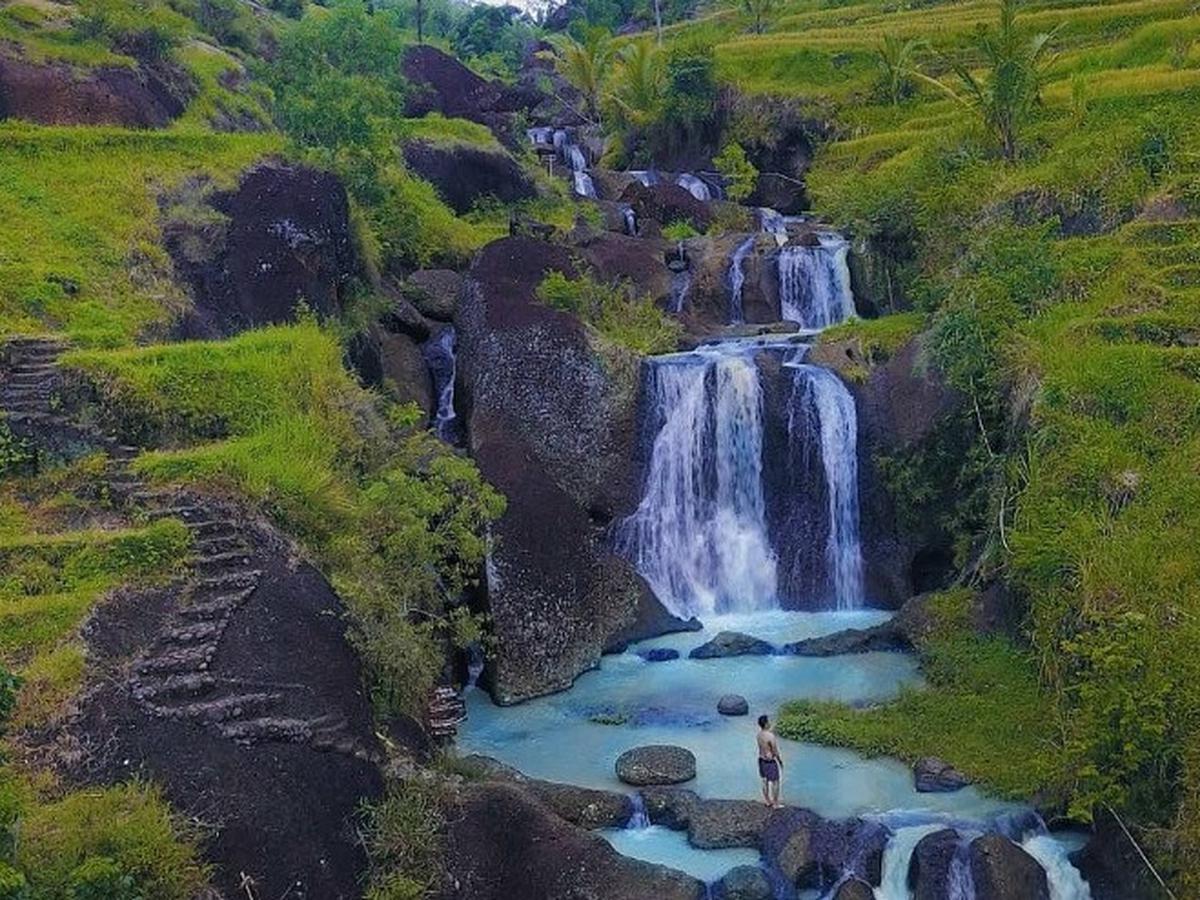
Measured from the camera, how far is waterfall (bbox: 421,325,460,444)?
2627 centimetres

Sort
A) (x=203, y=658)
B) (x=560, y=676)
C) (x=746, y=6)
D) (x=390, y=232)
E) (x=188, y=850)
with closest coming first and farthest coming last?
1. (x=188, y=850)
2. (x=203, y=658)
3. (x=560, y=676)
4. (x=390, y=232)
5. (x=746, y=6)

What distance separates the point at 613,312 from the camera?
92.1 ft

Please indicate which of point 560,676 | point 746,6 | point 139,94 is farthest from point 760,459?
point 746,6

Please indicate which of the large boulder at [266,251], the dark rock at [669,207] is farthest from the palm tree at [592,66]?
the large boulder at [266,251]

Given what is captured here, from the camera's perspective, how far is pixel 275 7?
186 feet

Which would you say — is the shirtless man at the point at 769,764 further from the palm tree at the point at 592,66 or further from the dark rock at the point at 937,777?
the palm tree at the point at 592,66

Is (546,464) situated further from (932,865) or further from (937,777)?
(932,865)

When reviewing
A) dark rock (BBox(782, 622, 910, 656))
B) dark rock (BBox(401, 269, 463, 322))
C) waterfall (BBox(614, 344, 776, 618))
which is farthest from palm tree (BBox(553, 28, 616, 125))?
dark rock (BBox(782, 622, 910, 656))

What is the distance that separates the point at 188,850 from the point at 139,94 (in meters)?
26.3

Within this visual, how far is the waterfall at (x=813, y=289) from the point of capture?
31312 mm

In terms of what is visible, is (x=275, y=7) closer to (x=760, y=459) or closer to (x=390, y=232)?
(x=390, y=232)

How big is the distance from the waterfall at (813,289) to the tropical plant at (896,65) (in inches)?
510

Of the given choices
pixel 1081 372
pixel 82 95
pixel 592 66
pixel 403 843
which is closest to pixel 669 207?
pixel 592 66

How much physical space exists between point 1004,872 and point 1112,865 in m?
1.26
